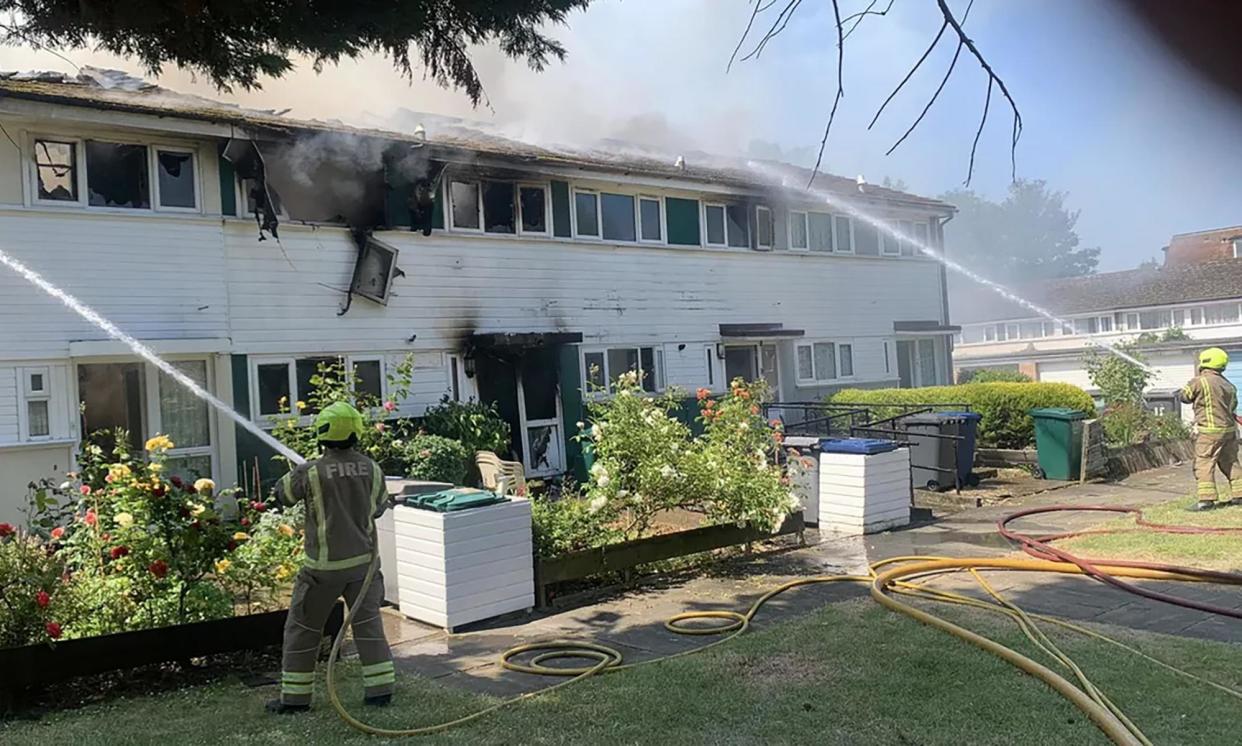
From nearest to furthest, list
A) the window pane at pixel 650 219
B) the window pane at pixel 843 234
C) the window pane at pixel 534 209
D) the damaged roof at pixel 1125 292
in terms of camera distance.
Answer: the window pane at pixel 534 209, the window pane at pixel 650 219, the window pane at pixel 843 234, the damaged roof at pixel 1125 292

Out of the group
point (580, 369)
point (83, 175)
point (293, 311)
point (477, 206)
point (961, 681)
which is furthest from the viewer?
point (580, 369)

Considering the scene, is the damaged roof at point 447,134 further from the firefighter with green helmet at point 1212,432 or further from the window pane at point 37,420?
the firefighter with green helmet at point 1212,432

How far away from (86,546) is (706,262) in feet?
43.0

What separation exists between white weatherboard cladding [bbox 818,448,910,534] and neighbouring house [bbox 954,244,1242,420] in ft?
97.4

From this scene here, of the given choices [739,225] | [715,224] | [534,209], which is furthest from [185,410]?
[739,225]

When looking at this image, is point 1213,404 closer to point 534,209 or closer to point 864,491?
point 864,491

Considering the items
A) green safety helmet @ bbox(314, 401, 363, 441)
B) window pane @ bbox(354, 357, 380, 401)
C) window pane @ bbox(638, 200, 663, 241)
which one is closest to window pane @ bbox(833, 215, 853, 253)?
window pane @ bbox(638, 200, 663, 241)

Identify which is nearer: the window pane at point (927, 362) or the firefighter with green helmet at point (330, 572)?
the firefighter with green helmet at point (330, 572)

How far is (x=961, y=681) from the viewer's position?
512cm

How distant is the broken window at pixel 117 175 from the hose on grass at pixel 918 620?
8106 millimetres

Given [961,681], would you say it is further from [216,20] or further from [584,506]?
[216,20]

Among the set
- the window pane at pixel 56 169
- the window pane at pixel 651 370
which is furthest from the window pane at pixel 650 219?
the window pane at pixel 56 169

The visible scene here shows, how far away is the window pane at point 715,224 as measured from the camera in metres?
18.0

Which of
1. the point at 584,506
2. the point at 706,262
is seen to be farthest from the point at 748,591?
the point at 706,262
